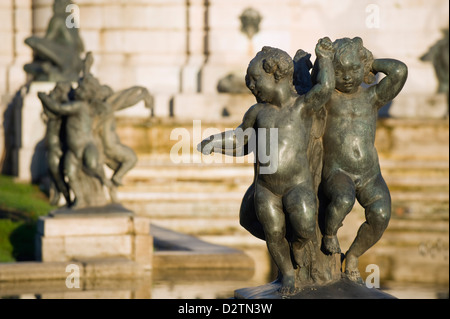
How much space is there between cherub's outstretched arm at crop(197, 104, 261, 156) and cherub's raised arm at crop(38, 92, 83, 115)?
5640 mm

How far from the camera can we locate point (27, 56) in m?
22.7

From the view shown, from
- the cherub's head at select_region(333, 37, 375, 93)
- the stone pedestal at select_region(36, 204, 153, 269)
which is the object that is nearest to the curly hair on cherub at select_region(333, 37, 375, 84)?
→ the cherub's head at select_region(333, 37, 375, 93)

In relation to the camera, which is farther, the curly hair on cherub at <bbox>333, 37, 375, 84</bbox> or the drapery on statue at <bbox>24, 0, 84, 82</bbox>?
the drapery on statue at <bbox>24, 0, 84, 82</bbox>

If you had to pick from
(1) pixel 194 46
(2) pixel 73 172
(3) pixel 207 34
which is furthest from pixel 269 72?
(1) pixel 194 46

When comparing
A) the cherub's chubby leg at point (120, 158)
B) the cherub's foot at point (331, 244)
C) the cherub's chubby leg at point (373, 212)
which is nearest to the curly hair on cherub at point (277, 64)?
the cherub's chubby leg at point (373, 212)

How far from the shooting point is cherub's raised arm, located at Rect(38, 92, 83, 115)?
38.3 feet

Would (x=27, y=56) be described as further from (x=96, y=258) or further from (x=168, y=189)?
(x=96, y=258)

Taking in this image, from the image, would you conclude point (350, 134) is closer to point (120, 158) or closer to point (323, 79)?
point (323, 79)

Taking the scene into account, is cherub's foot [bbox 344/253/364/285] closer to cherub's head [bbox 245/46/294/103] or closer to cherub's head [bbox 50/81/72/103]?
cherub's head [bbox 245/46/294/103]

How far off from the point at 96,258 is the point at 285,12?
11.8 metres

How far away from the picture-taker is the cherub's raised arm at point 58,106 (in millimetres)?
11680

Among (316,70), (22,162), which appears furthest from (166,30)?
(316,70)

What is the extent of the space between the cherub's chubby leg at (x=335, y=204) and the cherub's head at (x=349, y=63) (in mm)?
605

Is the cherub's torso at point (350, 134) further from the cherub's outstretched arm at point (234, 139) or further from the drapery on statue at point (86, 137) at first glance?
the drapery on statue at point (86, 137)
